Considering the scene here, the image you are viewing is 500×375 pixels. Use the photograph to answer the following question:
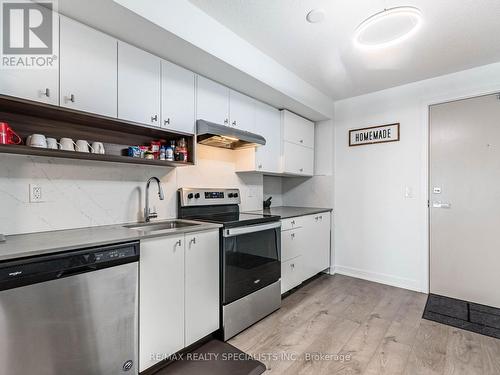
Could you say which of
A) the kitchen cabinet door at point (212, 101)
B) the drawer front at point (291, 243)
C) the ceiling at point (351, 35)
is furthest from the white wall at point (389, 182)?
the kitchen cabinet door at point (212, 101)

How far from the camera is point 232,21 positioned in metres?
1.97

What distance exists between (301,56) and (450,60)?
1520 mm

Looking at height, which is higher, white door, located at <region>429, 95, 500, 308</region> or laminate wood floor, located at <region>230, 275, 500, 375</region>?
white door, located at <region>429, 95, 500, 308</region>

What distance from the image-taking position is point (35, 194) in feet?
5.39

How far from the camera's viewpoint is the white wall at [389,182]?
2992mm

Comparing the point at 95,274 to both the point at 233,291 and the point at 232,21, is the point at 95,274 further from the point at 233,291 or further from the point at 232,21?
the point at 232,21

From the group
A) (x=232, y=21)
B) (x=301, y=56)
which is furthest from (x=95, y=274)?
(x=301, y=56)

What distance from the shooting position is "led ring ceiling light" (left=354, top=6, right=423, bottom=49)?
162 cm

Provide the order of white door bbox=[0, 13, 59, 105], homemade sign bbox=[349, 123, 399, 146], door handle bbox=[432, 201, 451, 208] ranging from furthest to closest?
homemade sign bbox=[349, 123, 399, 146], door handle bbox=[432, 201, 451, 208], white door bbox=[0, 13, 59, 105]

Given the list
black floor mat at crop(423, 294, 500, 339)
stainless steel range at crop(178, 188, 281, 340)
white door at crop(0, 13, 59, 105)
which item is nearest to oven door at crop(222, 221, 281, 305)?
stainless steel range at crop(178, 188, 281, 340)

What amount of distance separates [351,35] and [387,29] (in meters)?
0.34

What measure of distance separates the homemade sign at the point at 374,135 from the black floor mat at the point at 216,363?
2.88m

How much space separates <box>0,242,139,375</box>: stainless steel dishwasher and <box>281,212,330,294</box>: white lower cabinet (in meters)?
1.63

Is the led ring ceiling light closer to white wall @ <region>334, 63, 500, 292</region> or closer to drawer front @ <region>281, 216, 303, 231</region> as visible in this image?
white wall @ <region>334, 63, 500, 292</region>
